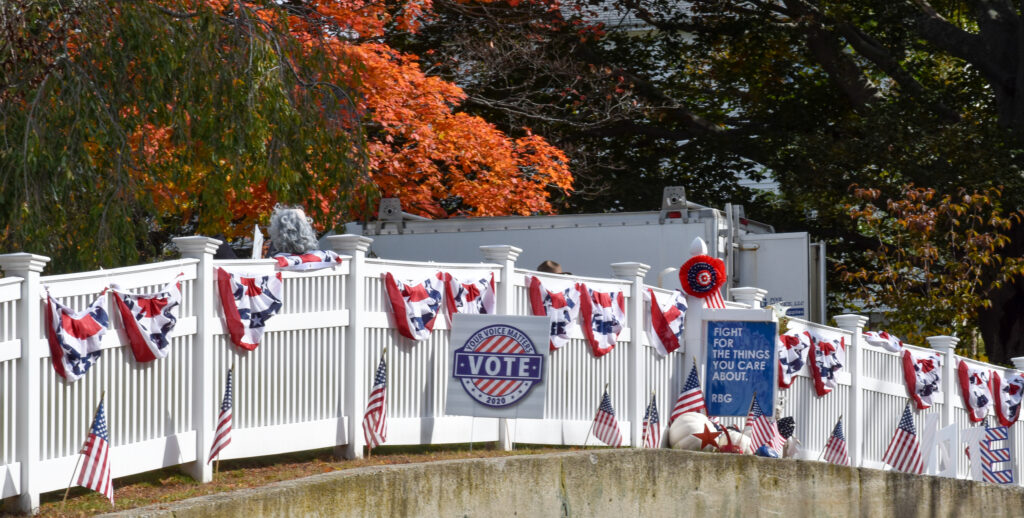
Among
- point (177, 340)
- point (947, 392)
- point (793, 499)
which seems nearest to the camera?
point (177, 340)

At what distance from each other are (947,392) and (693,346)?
4916 mm

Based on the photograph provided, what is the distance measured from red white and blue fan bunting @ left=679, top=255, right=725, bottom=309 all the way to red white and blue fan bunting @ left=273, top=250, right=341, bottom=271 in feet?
11.2

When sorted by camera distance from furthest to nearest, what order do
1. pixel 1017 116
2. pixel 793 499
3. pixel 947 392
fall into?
pixel 1017 116 < pixel 947 392 < pixel 793 499

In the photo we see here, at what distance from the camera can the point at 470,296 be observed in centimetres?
887

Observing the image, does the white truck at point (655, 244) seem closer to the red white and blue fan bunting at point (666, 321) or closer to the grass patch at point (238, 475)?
the red white and blue fan bunting at point (666, 321)

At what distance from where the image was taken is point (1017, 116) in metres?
21.2

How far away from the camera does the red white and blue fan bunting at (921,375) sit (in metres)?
13.8

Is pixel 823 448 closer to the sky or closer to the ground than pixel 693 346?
closer to the ground

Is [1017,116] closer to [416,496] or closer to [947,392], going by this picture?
[947,392]

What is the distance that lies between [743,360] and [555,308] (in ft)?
6.10

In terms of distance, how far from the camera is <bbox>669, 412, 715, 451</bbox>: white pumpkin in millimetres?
10250

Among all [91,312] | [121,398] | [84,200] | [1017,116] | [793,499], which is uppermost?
[1017,116]

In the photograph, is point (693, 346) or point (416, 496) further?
point (693, 346)

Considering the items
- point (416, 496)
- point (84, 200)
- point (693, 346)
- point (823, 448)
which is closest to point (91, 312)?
point (416, 496)
